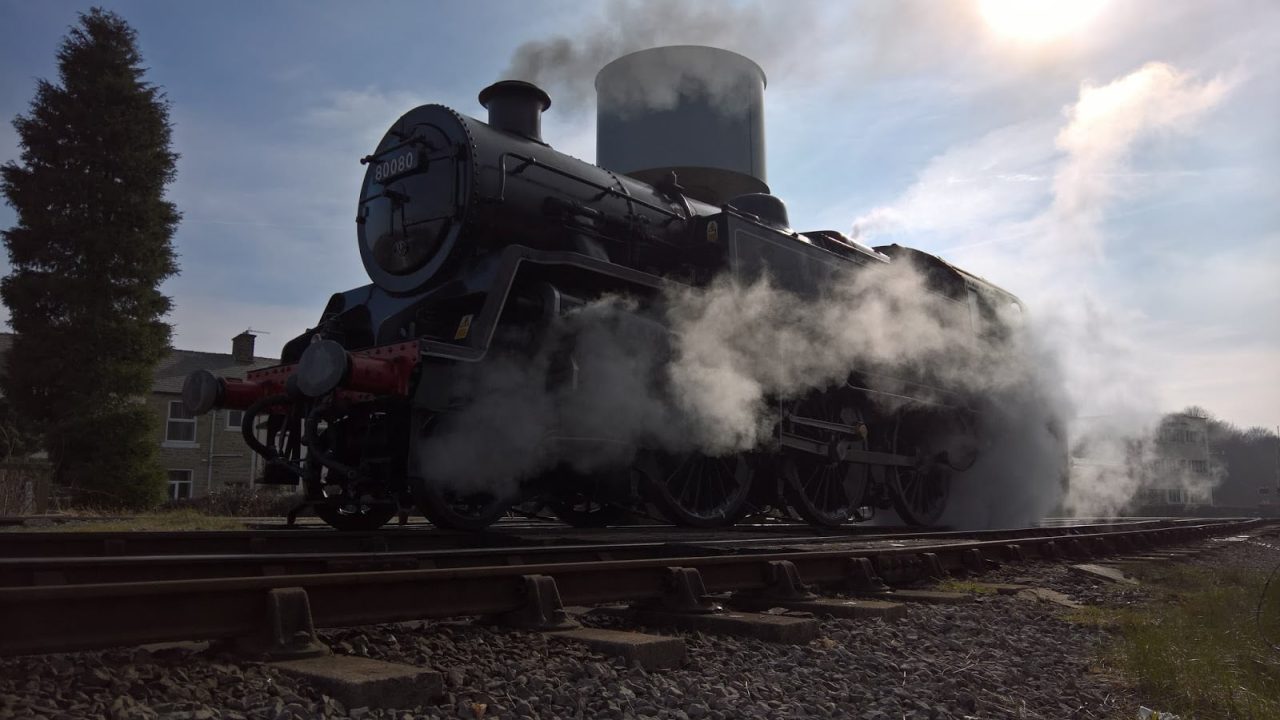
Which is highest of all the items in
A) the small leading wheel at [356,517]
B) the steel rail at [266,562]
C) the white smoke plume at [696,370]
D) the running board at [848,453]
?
the white smoke plume at [696,370]

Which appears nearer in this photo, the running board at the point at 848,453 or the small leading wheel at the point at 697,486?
the small leading wheel at the point at 697,486

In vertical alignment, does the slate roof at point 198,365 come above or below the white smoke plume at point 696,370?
above

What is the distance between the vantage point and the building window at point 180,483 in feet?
72.1

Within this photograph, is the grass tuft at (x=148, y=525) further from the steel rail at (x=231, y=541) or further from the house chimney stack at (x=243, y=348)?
the house chimney stack at (x=243, y=348)

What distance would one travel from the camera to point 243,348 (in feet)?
85.0

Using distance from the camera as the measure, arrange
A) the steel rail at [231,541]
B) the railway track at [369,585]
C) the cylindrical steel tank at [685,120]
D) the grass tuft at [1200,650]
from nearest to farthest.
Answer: the railway track at [369,585] < the grass tuft at [1200,650] < the steel rail at [231,541] < the cylindrical steel tank at [685,120]

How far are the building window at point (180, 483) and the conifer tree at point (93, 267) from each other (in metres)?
7.72

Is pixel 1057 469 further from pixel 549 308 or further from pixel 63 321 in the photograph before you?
pixel 63 321

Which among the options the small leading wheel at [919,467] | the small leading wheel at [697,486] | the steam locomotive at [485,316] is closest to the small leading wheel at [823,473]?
the steam locomotive at [485,316]

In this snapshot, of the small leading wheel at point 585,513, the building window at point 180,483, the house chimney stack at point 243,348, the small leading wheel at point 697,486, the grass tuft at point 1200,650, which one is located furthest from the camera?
the house chimney stack at point 243,348

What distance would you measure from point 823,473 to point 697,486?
2.07 meters

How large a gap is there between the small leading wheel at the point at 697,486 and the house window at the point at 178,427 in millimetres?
18070

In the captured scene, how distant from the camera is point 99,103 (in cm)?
1539

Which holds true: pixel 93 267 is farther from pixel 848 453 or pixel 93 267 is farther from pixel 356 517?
pixel 848 453
